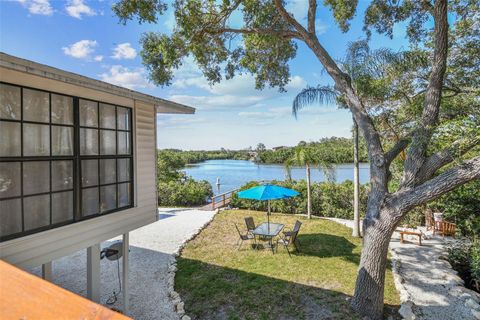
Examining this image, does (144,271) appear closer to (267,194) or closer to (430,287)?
(267,194)

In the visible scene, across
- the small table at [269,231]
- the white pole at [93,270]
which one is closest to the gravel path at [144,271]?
the white pole at [93,270]

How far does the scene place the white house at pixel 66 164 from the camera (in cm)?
330

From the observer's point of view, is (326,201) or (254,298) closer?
(254,298)

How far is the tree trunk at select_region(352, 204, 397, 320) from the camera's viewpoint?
16.3 feet

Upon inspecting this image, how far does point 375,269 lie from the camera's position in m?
5.02

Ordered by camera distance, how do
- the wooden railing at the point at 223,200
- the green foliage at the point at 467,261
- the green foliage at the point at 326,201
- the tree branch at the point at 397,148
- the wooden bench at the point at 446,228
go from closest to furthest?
the tree branch at the point at 397,148 → the green foliage at the point at 467,261 → the wooden bench at the point at 446,228 → the green foliage at the point at 326,201 → the wooden railing at the point at 223,200

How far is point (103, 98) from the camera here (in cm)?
460

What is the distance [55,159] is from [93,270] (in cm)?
239

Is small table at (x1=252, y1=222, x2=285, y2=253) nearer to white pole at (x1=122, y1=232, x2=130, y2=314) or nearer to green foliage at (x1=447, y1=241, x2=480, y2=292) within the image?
white pole at (x1=122, y1=232, x2=130, y2=314)

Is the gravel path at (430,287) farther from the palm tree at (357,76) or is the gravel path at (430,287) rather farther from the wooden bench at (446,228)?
the palm tree at (357,76)

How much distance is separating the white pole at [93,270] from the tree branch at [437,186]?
556 centimetres

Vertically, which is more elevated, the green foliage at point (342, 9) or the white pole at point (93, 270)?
the green foliage at point (342, 9)

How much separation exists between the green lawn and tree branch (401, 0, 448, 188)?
2879 millimetres

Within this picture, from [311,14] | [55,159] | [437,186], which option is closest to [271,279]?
[437,186]
